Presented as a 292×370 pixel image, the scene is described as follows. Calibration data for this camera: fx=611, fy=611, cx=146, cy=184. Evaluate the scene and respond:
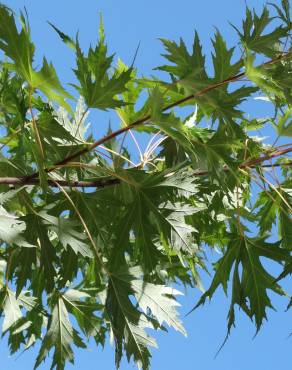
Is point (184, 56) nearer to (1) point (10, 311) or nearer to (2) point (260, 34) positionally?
(2) point (260, 34)

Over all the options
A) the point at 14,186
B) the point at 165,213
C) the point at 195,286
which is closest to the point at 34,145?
the point at 14,186

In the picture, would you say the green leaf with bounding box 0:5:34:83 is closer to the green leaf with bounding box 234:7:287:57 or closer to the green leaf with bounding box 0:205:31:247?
the green leaf with bounding box 0:205:31:247

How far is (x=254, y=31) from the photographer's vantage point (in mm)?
1669

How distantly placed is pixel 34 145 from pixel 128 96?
467 mm

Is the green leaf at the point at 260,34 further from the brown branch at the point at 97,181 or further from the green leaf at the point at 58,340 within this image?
the green leaf at the point at 58,340

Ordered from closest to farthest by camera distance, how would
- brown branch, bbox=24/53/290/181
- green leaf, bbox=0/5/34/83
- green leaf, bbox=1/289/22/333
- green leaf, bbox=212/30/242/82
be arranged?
green leaf, bbox=0/5/34/83
brown branch, bbox=24/53/290/181
green leaf, bbox=212/30/242/82
green leaf, bbox=1/289/22/333

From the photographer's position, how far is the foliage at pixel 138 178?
1511 millimetres

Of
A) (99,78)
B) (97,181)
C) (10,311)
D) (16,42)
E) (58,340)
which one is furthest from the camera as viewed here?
(10,311)

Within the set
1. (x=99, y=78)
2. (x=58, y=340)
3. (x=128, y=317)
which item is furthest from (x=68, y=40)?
(x=58, y=340)

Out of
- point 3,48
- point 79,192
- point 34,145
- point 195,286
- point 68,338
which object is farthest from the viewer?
point 195,286

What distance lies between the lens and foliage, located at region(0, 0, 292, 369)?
1.51m

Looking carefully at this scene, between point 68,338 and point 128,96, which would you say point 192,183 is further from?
point 68,338

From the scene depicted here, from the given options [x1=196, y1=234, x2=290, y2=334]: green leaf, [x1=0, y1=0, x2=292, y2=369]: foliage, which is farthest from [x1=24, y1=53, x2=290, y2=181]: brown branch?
[x1=196, y1=234, x2=290, y2=334]: green leaf

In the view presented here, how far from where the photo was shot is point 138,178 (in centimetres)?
164
